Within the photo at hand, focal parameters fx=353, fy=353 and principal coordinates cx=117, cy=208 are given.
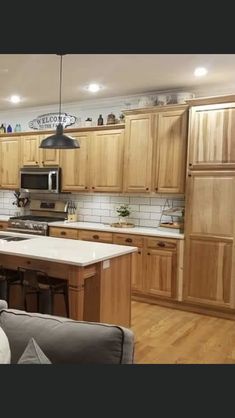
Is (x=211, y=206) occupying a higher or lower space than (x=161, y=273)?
higher

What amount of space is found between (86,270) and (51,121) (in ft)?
12.3

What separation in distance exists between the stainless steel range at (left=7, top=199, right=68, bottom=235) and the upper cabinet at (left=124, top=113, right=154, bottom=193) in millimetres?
1428

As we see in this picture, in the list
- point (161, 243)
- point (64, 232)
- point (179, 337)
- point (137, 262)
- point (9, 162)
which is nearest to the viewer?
point (179, 337)

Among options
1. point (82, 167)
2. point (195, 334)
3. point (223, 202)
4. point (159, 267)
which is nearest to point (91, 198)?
point (82, 167)

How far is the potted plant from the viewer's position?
16.5 feet

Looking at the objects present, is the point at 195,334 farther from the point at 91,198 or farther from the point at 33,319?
the point at 91,198

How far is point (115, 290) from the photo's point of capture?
3096 millimetres

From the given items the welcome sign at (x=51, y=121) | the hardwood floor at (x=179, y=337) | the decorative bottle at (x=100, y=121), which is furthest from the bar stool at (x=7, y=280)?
the welcome sign at (x=51, y=121)

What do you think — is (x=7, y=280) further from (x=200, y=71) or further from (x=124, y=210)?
(x=200, y=71)

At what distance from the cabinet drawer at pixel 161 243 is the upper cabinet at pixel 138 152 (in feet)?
2.20

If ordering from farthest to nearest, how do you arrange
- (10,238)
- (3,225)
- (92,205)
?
(3,225) → (92,205) → (10,238)

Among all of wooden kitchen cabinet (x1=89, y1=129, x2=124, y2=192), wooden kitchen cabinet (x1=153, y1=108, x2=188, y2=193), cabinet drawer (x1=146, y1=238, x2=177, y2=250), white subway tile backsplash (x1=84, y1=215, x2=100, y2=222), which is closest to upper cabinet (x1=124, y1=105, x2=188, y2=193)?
wooden kitchen cabinet (x1=153, y1=108, x2=188, y2=193)

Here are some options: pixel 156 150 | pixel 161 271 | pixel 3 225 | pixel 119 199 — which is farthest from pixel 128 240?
pixel 3 225

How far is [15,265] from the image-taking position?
10.4ft
